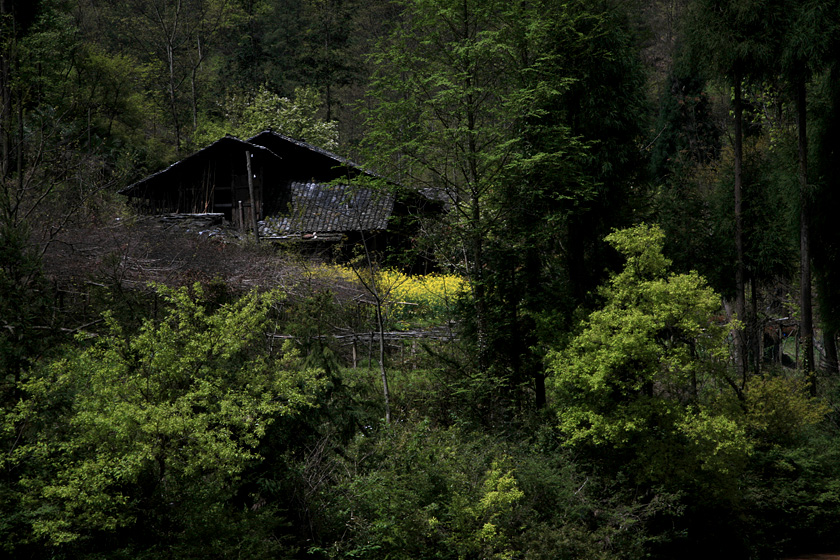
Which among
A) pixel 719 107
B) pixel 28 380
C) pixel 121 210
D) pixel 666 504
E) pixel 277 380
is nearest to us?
pixel 28 380

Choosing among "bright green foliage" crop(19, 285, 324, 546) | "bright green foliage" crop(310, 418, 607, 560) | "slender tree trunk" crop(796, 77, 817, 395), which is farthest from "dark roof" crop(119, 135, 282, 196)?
"bright green foliage" crop(19, 285, 324, 546)

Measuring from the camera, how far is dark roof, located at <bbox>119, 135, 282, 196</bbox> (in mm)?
24578

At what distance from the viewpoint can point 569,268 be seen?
1286 centimetres

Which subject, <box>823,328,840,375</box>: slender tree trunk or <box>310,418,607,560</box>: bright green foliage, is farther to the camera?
<box>823,328,840,375</box>: slender tree trunk

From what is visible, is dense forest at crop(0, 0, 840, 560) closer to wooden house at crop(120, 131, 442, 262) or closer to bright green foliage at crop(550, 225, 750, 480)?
bright green foliage at crop(550, 225, 750, 480)

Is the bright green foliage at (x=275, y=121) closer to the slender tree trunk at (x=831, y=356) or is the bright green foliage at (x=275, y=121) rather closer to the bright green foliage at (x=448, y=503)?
the slender tree trunk at (x=831, y=356)

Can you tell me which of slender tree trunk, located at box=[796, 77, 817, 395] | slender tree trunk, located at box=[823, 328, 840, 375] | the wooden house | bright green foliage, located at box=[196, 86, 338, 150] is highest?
bright green foliage, located at box=[196, 86, 338, 150]

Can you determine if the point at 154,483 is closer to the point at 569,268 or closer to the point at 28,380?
the point at 28,380

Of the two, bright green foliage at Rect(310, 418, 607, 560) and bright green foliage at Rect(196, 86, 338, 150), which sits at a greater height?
bright green foliage at Rect(196, 86, 338, 150)

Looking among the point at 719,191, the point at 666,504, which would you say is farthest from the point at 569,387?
the point at 719,191

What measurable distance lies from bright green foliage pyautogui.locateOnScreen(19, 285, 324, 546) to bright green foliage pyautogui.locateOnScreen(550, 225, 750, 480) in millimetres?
4155

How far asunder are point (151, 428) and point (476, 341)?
6577mm

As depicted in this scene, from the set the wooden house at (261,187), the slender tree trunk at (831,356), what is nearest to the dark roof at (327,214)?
the wooden house at (261,187)

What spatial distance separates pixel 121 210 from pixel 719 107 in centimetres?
2696
